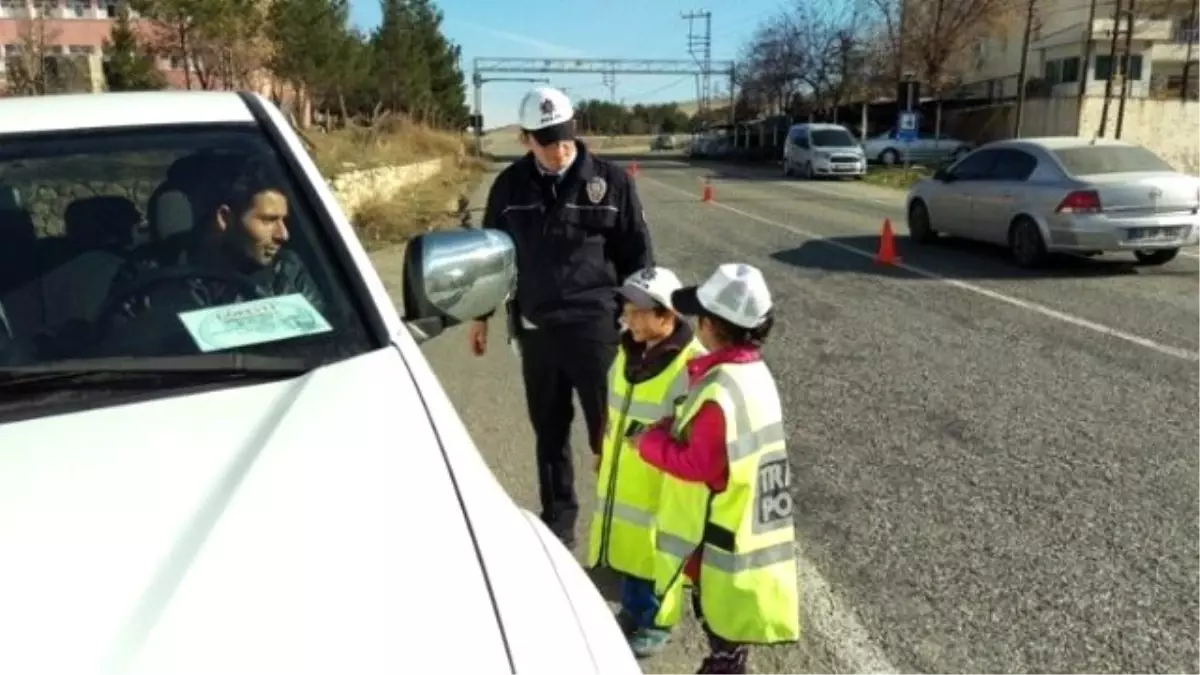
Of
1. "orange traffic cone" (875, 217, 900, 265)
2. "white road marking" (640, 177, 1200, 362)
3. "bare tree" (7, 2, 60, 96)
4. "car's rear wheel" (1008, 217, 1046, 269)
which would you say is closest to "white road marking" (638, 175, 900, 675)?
"white road marking" (640, 177, 1200, 362)

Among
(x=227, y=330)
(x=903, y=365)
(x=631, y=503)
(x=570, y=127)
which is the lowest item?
(x=903, y=365)

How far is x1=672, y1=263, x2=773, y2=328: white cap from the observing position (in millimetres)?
3117

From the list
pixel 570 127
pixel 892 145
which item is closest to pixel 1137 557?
pixel 570 127

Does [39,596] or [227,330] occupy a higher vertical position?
[227,330]

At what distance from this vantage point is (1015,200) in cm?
1274

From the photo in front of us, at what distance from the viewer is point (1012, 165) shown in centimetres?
1321

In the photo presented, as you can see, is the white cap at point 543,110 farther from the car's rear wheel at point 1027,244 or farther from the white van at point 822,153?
the white van at point 822,153

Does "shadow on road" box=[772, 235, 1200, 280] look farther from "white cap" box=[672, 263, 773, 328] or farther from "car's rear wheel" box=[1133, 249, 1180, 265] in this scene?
"white cap" box=[672, 263, 773, 328]

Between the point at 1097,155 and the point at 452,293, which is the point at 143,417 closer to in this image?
the point at 452,293

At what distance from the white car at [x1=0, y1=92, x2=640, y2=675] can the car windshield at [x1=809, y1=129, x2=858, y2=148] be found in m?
34.0

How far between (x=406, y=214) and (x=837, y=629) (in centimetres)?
1855

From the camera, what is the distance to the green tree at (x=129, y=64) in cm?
2680

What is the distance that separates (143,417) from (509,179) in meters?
2.38

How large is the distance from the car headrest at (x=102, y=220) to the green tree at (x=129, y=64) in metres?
24.7
